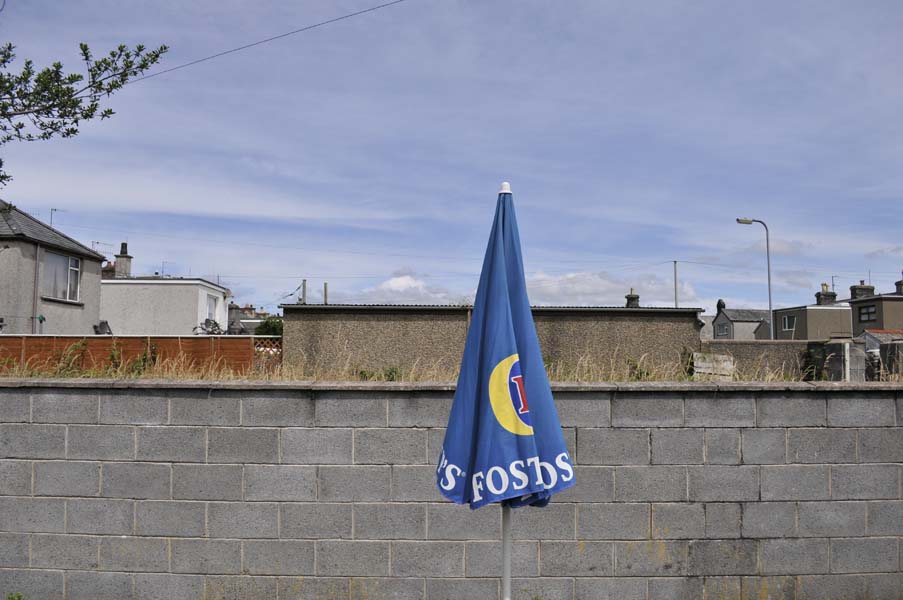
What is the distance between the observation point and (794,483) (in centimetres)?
491

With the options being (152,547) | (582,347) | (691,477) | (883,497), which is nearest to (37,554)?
(152,547)

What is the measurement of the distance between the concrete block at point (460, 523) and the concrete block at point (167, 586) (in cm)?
163

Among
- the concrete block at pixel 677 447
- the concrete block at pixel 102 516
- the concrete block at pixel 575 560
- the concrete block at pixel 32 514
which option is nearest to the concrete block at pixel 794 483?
the concrete block at pixel 677 447

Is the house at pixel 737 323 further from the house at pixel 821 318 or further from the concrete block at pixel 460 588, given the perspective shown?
the concrete block at pixel 460 588

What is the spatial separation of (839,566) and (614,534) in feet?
5.25

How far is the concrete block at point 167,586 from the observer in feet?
15.9

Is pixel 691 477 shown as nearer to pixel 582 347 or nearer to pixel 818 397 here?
pixel 818 397

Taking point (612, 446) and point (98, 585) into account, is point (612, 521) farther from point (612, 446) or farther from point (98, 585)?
point (98, 585)

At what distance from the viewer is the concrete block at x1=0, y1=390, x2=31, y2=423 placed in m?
4.99

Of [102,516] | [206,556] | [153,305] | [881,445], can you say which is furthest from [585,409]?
[153,305]

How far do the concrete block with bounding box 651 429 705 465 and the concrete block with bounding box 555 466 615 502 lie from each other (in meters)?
0.34

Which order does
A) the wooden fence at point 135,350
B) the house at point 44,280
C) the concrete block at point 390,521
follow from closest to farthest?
the concrete block at point 390,521, the wooden fence at point 135,350, the house at point 44,280

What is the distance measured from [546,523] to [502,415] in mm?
1791

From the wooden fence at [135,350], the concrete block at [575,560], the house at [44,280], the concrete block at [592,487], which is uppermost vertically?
the house at [44,280]
